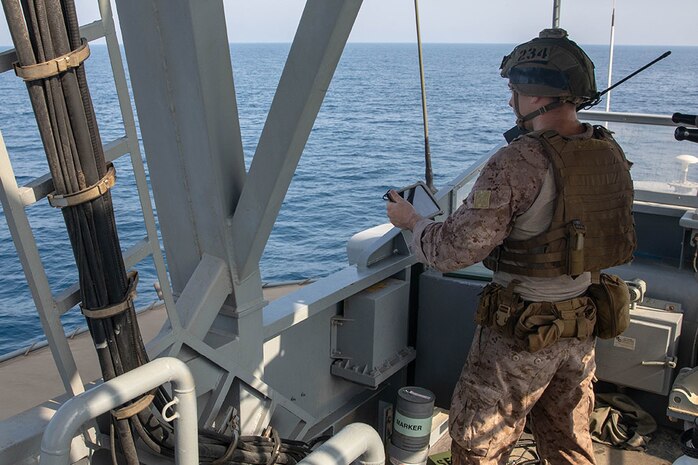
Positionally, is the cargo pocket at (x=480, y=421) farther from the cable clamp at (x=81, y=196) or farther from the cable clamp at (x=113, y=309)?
the cable clamp at (x=81, y=196)

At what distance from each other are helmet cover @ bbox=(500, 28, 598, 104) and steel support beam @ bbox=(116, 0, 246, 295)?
1036 mm

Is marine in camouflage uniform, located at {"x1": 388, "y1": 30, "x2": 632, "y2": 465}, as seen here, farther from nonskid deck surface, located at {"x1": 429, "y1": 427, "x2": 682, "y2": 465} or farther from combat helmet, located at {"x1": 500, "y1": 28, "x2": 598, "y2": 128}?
nonskid deck surface, located at {"x1": 429, "y1": 427, "x2": 682, "y2": 465}

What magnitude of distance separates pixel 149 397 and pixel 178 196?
2.70ft

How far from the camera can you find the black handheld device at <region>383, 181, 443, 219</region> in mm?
2992

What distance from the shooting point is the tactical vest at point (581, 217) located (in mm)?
2465

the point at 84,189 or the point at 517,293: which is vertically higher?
the point at 84,189

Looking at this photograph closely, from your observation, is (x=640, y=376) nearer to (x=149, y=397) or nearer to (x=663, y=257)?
(x=663, y=257)

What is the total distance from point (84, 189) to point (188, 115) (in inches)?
26.6

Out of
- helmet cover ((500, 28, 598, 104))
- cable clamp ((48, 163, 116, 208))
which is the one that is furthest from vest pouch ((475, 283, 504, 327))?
cable clamp ((48, 163, 116, 208))

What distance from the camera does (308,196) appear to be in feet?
80.0

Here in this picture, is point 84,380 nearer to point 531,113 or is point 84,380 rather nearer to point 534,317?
point 534,317

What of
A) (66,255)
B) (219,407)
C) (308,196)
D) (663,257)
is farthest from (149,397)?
(308,196)

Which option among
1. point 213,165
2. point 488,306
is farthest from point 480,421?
point 213,165

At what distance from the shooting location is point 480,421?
270 centimetres
